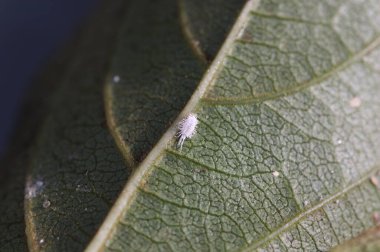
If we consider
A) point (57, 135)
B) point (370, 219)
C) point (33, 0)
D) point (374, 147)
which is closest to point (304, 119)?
point (374, 147)

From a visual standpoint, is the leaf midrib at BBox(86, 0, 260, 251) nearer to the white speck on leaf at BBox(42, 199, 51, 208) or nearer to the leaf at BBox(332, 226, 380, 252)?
the white speck on leaf at BBox(42, 199, 51, 208)

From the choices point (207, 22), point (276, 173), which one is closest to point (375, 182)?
point (276, 173)

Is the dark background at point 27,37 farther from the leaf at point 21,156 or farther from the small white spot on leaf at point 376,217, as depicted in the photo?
the small white spot on leaf at point 376,217

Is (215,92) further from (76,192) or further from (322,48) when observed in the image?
(76,192)

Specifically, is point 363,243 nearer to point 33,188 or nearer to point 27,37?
point 33,188

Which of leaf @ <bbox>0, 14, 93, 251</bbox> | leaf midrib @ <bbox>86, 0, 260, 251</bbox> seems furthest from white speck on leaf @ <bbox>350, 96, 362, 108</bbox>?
leaf @ <bbox>0, 14, 93, 251</bbox>

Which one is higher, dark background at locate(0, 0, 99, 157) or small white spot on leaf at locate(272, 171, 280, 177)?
small white spot on leaf at locate(272, 171, 280, 177)

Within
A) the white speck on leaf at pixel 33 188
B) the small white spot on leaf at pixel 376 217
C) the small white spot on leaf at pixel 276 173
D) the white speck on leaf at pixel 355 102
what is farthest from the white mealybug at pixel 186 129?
the small white spot on leaf at pixel 376 217
